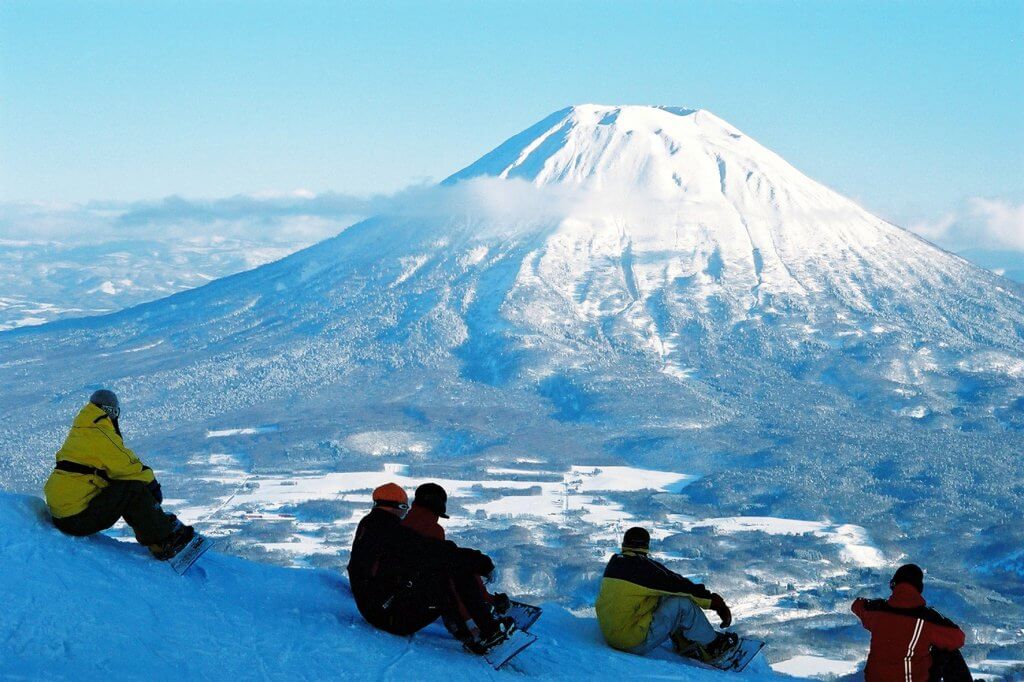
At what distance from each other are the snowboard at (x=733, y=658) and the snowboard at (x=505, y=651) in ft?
7.43

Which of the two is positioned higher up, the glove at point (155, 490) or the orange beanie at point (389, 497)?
the orange beanie at point (389, 497)

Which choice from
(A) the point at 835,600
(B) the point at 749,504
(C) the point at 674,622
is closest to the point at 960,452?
(B) the point at 749,504

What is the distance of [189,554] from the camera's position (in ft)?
39.7

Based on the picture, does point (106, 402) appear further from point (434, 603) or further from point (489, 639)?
point (489, 639)

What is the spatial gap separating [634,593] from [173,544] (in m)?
4.83

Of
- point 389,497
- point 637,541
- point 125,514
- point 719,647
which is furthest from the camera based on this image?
point 719,647

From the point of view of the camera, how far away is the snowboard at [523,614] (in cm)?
1128

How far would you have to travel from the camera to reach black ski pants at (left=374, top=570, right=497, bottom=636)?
10805 millimetres

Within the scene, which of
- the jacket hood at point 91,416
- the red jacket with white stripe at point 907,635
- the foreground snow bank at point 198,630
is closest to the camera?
the foreground snow bank at point 198,630

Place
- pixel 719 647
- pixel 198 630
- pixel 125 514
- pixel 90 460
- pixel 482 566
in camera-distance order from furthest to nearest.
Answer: pixel 719 647 < pixel 125 514 < pixel 90 460 < pixel 482 566 < pixel 198 630

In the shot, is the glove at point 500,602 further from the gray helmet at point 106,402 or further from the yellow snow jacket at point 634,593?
the gray helmet at point 106,402

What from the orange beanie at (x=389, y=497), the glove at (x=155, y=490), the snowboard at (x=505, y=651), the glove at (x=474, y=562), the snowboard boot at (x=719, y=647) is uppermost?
the orange beanie at (x=389, y=497)

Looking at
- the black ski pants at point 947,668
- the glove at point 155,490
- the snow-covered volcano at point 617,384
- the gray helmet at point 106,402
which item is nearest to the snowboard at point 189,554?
the glove at point 155,490

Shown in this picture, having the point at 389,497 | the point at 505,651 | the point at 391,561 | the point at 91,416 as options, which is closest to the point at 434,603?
the point at 391,561
